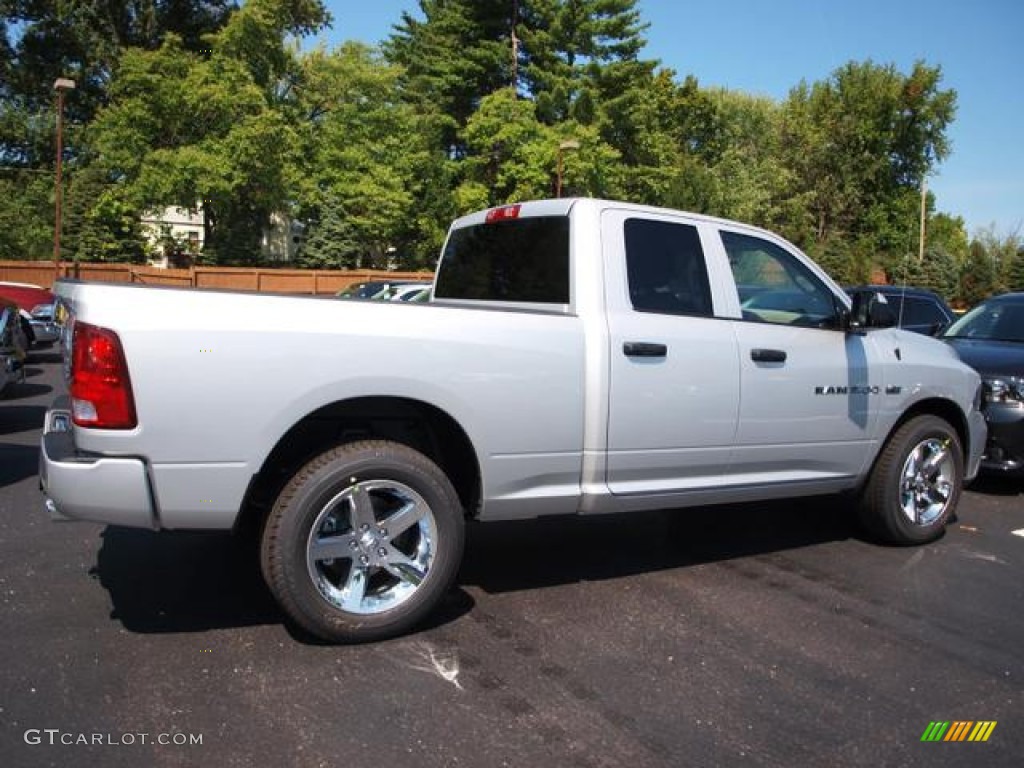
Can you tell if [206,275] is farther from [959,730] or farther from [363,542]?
[959,730]

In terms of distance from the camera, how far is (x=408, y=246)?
42656mm

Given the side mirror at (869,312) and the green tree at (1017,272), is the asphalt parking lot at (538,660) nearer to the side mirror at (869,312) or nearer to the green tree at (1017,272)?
the side mirror at (869,312)

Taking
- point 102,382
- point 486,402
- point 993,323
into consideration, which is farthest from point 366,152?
point 102,382

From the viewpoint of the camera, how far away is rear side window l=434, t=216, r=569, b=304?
175 inches

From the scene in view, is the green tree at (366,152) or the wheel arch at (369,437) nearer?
the wheel arch at (369,437)

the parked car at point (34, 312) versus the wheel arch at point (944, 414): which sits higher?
the parked car at point (34, 312)

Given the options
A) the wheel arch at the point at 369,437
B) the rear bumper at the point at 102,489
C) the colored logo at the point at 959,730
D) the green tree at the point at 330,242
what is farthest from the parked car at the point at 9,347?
the green tree at the point at 330,242

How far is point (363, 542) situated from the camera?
3699 millimetres

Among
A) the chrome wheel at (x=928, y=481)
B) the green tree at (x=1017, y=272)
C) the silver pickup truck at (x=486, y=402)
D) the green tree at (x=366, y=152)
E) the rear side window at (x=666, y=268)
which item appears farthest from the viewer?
the green tree at (x=1017, y=272)

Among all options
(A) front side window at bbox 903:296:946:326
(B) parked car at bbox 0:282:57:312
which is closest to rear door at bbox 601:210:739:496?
(A) front side window at bbox 903:296:946:326

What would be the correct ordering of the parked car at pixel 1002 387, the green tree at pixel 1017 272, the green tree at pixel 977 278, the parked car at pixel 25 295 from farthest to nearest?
1. the green tree at pixel 977 278
2. the green tree at pixel 1017 272
3. the parked car at pixel 25 295
4. the parked car at pixel 1002 387

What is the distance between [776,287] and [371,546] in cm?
285

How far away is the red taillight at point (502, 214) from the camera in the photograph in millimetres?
4844

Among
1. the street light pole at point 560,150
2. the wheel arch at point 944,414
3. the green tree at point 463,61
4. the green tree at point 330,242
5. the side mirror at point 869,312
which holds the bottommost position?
the wheel arch at point 944,414
